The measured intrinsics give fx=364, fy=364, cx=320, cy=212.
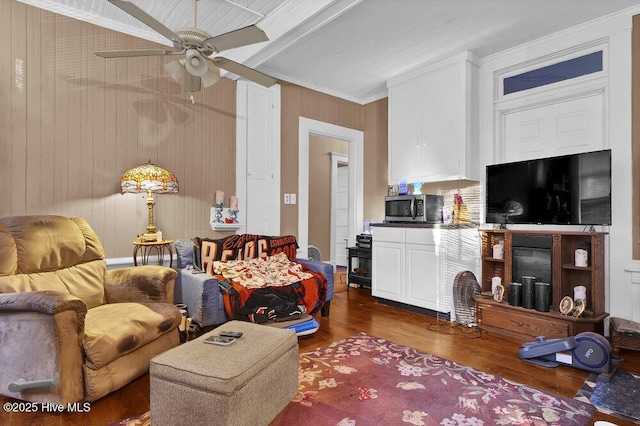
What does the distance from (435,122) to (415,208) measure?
1010 millimetres

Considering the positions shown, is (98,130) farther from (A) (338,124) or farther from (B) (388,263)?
(B) (388,263)

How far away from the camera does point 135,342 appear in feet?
6.97

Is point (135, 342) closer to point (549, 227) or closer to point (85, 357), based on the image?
point (85, 357)

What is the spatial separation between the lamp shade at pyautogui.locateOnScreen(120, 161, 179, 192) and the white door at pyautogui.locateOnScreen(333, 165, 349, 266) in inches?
165

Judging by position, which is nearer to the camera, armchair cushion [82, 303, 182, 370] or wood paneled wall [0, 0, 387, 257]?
armchair cushion [82, 303, 182, 370]

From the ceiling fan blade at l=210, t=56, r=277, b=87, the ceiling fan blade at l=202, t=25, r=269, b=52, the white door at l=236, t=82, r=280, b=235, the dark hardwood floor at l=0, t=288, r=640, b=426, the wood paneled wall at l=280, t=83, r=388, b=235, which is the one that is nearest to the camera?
the dark hardwood floor at l=0, t=288, r=640, b=426

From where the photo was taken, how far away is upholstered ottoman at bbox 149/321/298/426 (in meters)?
1.53

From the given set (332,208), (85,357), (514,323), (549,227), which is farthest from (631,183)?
(332,208)

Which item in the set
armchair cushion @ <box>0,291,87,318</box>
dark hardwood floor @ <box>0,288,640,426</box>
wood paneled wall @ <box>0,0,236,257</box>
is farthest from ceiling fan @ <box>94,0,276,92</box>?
dark hardwood floor @ <box>0,288,640,426</box>

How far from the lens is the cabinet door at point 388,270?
404 centimetres

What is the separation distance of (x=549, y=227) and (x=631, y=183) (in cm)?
73

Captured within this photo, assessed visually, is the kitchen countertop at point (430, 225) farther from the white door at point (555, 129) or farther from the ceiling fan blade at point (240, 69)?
the ceiling fan blade at point (240, 69)

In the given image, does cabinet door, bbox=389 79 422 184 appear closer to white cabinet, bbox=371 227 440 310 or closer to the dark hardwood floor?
white cabinet, bbox=371 227 440 310

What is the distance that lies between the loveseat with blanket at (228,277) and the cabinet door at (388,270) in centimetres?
89
